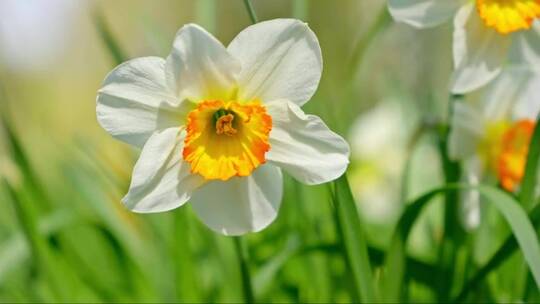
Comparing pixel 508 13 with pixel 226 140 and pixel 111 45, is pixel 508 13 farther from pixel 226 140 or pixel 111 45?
pixel 111 45

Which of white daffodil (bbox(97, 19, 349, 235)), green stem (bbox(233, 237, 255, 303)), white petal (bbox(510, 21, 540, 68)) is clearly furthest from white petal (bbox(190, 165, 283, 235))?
white petal (bbox(510, 21, 540, 68))

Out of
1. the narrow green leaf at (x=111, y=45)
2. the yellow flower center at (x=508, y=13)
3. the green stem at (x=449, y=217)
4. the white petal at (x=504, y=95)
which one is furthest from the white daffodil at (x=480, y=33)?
the narrow green leaf at (x=111, y=45)

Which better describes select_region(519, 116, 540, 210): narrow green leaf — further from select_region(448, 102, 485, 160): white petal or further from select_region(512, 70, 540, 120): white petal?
select_region(512, 70, 540, 120): white petal

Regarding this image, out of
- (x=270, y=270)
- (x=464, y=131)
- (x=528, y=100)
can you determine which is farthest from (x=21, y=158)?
(x=528, y=100)

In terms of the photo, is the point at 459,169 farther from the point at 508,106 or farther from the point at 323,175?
the point at 323,175

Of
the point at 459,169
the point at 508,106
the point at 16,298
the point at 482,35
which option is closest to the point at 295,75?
the point at 482,35

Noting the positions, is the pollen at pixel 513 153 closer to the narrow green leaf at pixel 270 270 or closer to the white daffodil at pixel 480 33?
the white daffodil at pixel 480 33

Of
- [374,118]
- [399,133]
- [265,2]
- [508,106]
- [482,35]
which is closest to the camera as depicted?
[482,35]
